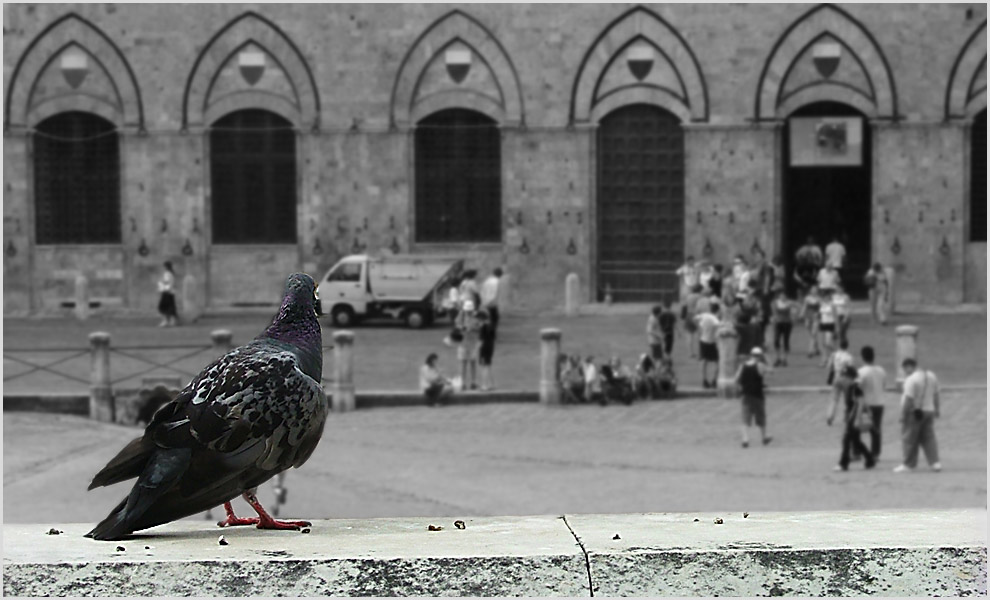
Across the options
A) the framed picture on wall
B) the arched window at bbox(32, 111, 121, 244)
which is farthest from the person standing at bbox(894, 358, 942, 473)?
the arched window at bbox(32, 111, 121, 244)

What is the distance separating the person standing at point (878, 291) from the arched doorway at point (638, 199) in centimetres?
451

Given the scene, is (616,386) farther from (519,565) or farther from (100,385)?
(519,565)

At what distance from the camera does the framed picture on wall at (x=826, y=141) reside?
34.2 metres

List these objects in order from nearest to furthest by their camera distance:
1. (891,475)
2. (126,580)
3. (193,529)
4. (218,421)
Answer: (126,580) < (218,421) < (193,529) < (891,475)

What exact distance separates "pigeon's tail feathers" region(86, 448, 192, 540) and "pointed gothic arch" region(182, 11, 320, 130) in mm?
30483

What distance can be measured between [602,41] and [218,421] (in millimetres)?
30679

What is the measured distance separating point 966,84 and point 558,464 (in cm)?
1825

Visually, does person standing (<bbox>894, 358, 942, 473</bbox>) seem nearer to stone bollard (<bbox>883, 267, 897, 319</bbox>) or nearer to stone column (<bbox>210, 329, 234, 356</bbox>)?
stone column (<bbox>210, 329, 234, 356</bbox>)

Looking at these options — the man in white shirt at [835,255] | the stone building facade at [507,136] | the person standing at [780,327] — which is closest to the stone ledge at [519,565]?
the person standing at [780,327]

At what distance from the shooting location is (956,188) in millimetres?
34312

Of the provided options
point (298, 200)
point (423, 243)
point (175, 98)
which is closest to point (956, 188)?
point (423, 243)

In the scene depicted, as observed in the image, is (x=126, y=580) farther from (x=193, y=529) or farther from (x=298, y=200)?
(x=298, y=200)

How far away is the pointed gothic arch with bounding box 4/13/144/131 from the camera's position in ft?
115

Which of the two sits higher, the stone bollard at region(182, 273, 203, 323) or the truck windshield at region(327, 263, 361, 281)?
the truck windshield at region(327, 263, 361, 281)
